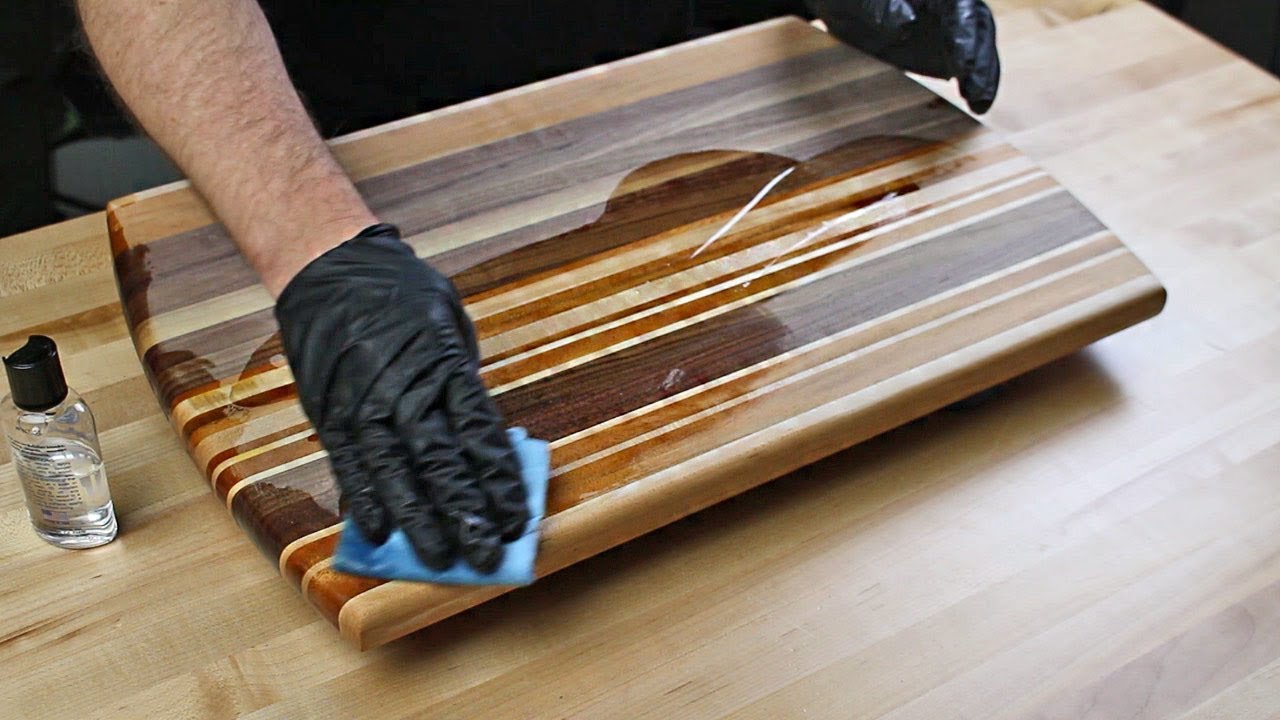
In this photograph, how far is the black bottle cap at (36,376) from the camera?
2.47 ft

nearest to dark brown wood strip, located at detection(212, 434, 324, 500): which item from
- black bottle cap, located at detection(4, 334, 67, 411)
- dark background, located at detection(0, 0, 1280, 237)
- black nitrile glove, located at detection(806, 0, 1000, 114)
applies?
black bottle cap, located at detection(4, 334, 67, 411)

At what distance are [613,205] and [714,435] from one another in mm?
271

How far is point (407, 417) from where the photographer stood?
2.52ft

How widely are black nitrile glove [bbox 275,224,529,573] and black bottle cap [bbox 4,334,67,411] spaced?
13 centimetres

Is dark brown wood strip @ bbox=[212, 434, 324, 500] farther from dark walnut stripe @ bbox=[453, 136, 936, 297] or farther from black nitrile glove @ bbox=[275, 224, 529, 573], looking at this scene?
dark walnut stripe @ bbox=[453, 136, 936, 297]

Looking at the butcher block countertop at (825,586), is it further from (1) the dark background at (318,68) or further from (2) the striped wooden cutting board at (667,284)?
(1) the dark background at (318,68)

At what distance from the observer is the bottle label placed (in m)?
0.81

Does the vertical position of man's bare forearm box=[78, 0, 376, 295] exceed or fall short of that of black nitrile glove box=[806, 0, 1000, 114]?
it exceeds it

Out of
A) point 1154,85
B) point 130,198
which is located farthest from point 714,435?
point 1154,85

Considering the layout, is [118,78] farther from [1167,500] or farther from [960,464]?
[1167,500]

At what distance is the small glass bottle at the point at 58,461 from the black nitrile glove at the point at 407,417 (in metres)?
0.14

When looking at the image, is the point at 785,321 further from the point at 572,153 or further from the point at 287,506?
the point at 287,506

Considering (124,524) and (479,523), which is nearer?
(479,523)

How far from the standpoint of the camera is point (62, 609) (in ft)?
2.68
